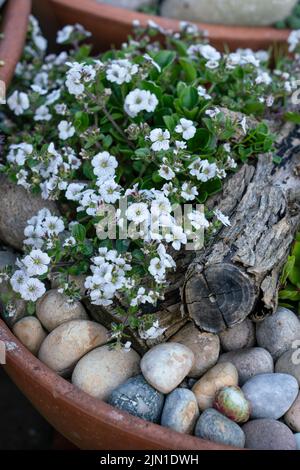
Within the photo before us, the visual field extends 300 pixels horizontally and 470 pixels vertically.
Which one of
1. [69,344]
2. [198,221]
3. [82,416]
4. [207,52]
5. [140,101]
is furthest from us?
[207,52]

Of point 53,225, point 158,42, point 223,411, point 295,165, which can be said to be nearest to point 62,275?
point 53,225

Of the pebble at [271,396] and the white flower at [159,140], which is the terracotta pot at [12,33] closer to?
the white flower at [159,140]

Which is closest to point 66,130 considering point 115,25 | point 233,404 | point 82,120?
point 82,120

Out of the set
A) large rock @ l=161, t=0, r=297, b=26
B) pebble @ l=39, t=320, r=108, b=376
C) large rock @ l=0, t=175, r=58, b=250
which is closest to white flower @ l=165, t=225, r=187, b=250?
pebble @ l=39, t=320, r=108, b=376

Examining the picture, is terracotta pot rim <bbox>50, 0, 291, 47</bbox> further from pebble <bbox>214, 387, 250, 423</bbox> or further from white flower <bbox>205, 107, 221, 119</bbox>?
pebble <bbox>214, 387, 250, 423</bbox>

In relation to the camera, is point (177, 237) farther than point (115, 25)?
No

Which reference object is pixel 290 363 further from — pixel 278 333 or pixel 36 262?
pixel 36 262
